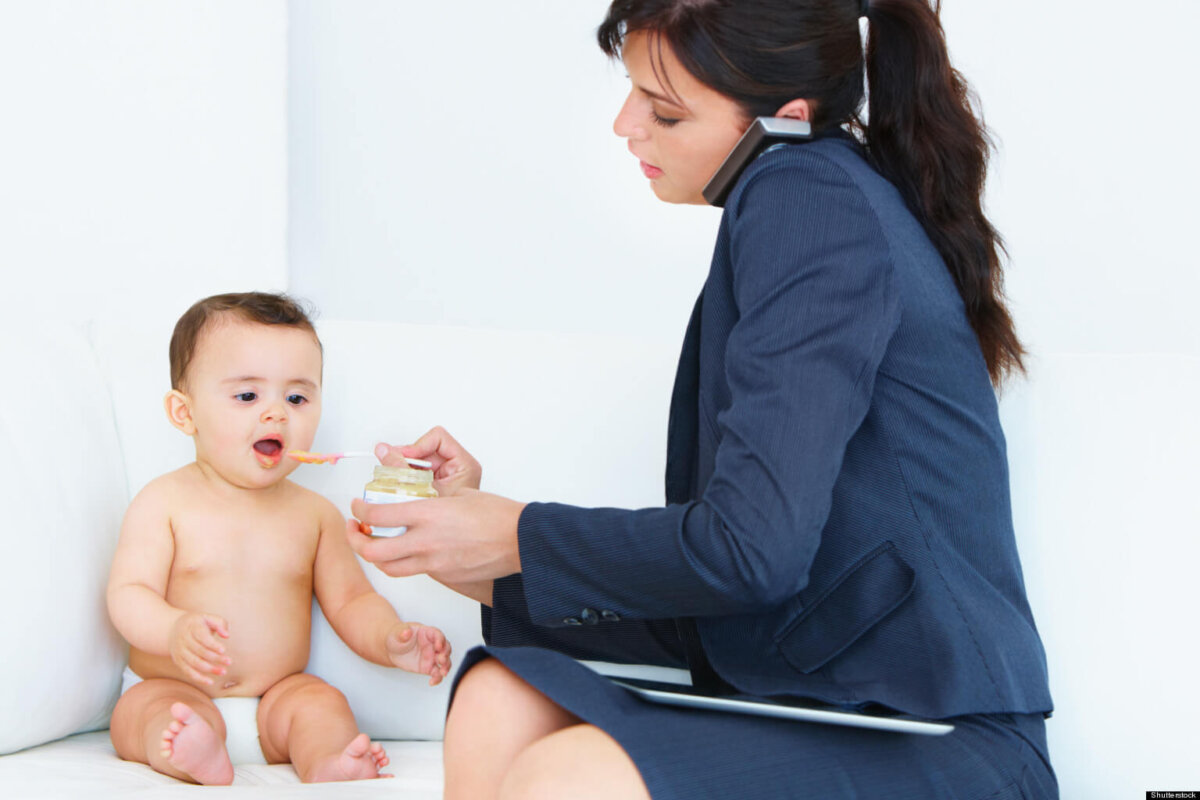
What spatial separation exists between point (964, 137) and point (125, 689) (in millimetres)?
1276

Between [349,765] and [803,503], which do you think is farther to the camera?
[349,765]

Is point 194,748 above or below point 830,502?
below

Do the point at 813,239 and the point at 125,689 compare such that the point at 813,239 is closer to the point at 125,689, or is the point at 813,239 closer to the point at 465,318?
the point at 125,689

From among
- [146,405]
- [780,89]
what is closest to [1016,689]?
[780,89]

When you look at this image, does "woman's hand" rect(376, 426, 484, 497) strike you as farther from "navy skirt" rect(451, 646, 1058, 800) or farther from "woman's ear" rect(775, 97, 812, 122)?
"woman's ear" rect(775, 97, 812, 122)

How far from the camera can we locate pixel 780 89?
108 cm

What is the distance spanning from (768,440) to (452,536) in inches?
12.2

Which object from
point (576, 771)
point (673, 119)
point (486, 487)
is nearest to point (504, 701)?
point (576, 771)

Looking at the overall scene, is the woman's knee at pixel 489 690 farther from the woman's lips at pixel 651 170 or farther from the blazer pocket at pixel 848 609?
the woman's lips at pixel 651 170

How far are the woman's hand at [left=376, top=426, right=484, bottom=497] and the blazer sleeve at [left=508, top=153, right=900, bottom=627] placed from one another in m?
0.40

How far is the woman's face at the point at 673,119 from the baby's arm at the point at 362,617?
690mm

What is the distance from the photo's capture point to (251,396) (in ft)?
4.94

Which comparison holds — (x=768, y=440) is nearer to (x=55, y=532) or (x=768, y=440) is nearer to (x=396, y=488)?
(x=396, y=488)

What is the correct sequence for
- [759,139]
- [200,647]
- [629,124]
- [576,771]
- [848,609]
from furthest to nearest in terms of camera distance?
[200,647], [629,124], [759,139], [848,609], [576,771]
